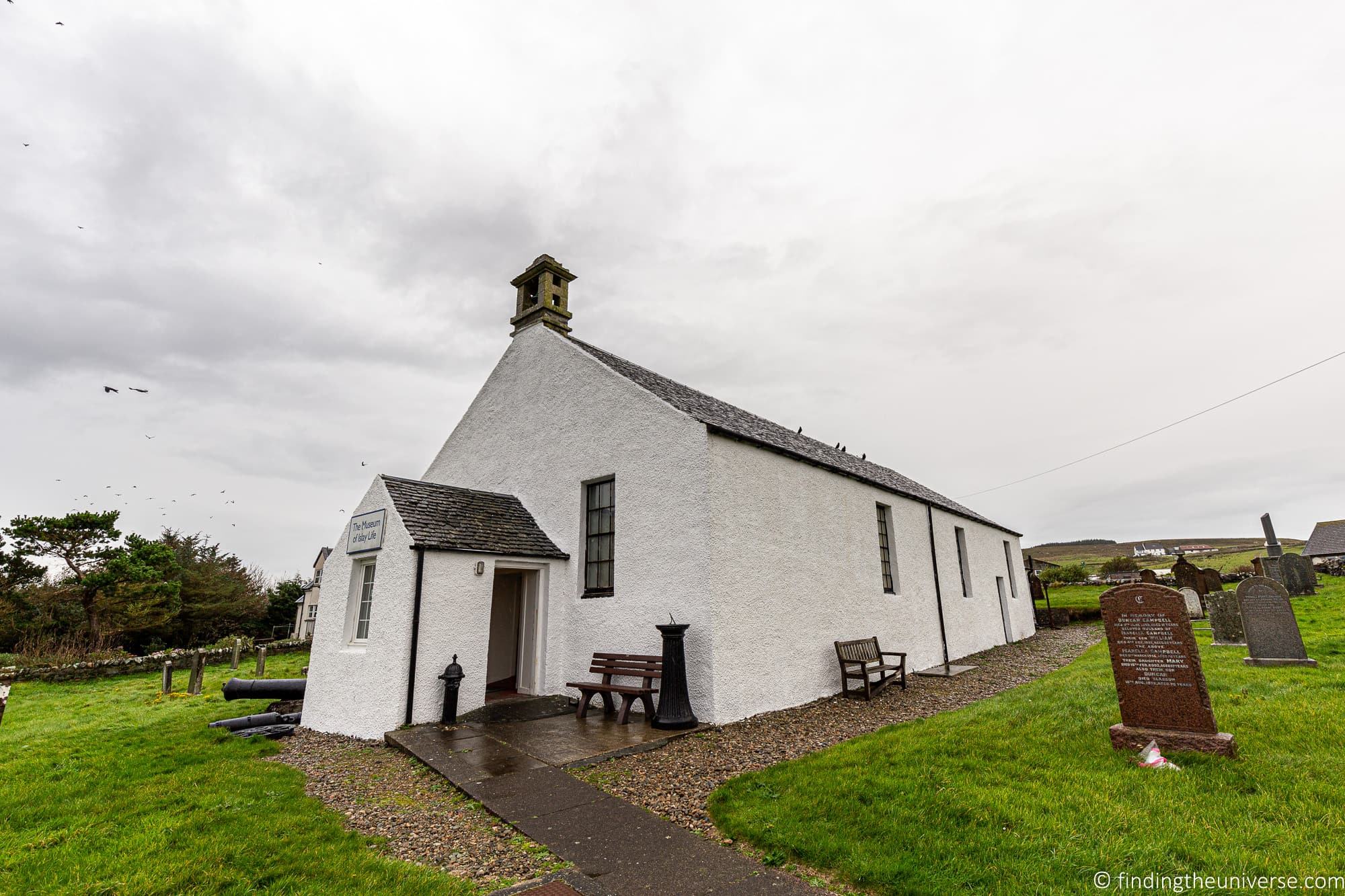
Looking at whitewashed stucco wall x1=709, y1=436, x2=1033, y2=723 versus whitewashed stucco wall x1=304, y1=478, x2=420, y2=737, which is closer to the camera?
whitewashed stucco wall x1=304, y1=478, x2=420, y2=737

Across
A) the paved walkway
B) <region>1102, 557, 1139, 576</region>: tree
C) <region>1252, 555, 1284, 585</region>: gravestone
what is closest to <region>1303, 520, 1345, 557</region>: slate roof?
<region>1102, 557, 1139, 576</region>: tree

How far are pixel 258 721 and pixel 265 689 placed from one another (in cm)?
170

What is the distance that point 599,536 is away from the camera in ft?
37.2

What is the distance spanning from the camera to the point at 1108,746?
6258 millimetres

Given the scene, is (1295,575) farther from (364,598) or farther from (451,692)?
(364,598)

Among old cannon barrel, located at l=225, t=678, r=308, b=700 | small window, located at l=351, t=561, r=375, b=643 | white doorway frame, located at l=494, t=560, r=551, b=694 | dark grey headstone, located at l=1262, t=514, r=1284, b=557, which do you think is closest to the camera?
small window, located at l=351, t=561, r=375, b=643

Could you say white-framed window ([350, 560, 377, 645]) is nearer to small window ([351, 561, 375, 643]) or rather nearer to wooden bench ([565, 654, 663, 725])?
small window ([351, 561, 375, 643])

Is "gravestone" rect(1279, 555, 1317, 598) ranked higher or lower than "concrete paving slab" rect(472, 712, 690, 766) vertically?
higher

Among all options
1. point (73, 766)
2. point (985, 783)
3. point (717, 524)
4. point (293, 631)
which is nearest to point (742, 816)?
point (985, 783)

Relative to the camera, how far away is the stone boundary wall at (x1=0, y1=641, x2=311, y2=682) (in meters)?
18.9

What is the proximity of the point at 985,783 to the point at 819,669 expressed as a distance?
572 cm

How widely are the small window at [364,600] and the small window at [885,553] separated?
439 inches

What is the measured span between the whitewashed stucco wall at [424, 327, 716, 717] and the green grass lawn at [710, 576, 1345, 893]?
3.51 metres

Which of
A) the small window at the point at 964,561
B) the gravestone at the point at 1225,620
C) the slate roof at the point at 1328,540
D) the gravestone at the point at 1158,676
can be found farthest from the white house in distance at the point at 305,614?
the slate roof at the point at 1328,540
